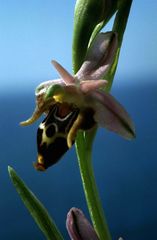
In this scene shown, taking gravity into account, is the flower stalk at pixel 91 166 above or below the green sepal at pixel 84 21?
below

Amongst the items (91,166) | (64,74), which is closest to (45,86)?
(64,74)

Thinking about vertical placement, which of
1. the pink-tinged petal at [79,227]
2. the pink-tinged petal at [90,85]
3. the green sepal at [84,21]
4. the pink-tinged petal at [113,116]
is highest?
the green sepal at [84,21]

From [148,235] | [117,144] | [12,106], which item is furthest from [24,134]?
[148,235]

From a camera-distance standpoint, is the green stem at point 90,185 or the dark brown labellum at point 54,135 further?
the green stem at point 90,185

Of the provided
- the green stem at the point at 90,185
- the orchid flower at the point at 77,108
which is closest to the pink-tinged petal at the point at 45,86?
the orchid flower at the point at 77,108

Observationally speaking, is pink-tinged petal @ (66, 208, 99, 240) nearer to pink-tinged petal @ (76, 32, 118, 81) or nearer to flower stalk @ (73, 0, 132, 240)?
flower stalk @ (73, 0, 132, 240)

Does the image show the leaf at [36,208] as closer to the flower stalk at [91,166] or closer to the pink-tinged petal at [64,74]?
the flower stalk at [91,166]

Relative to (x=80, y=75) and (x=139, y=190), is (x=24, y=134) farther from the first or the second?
(x=80, y=75)
